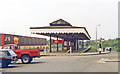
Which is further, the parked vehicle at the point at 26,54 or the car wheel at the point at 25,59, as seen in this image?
the car wheel at the point at 25,59

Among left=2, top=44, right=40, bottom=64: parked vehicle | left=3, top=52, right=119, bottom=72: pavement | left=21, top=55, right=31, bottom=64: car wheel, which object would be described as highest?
left=2, top=44, right=40, bottom=64: parked vehicle

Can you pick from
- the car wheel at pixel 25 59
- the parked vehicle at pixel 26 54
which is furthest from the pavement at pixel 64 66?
the parked vehicle at pixel 26 54

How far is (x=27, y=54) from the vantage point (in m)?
20.5

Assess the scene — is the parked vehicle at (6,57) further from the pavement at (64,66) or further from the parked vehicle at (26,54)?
the parked vehicle at (26,54)

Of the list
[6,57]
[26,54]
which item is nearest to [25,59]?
[26,54]

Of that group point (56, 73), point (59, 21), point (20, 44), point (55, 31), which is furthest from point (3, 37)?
point (56, 73)

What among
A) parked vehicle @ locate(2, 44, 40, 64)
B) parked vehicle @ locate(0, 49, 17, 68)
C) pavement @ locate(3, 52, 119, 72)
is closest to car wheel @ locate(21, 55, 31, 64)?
parked vehicle @ locate(2, 44, 40, 64)

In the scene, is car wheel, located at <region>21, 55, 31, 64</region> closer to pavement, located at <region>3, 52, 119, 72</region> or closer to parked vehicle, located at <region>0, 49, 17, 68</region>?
pavement, located at <region>3, 52, 119, 72</region>

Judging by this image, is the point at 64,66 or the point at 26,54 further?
the point at 26,54

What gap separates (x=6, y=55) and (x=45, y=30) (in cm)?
2123

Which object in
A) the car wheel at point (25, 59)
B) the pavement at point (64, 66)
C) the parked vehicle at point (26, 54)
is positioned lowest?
the pavement at point (64, 66)

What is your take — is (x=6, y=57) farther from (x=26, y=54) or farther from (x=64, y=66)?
(x=64, y=66)

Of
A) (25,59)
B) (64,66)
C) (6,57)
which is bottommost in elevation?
(64,66)

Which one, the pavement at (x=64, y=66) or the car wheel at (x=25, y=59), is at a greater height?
the car wheel at (x=25, y=59)
